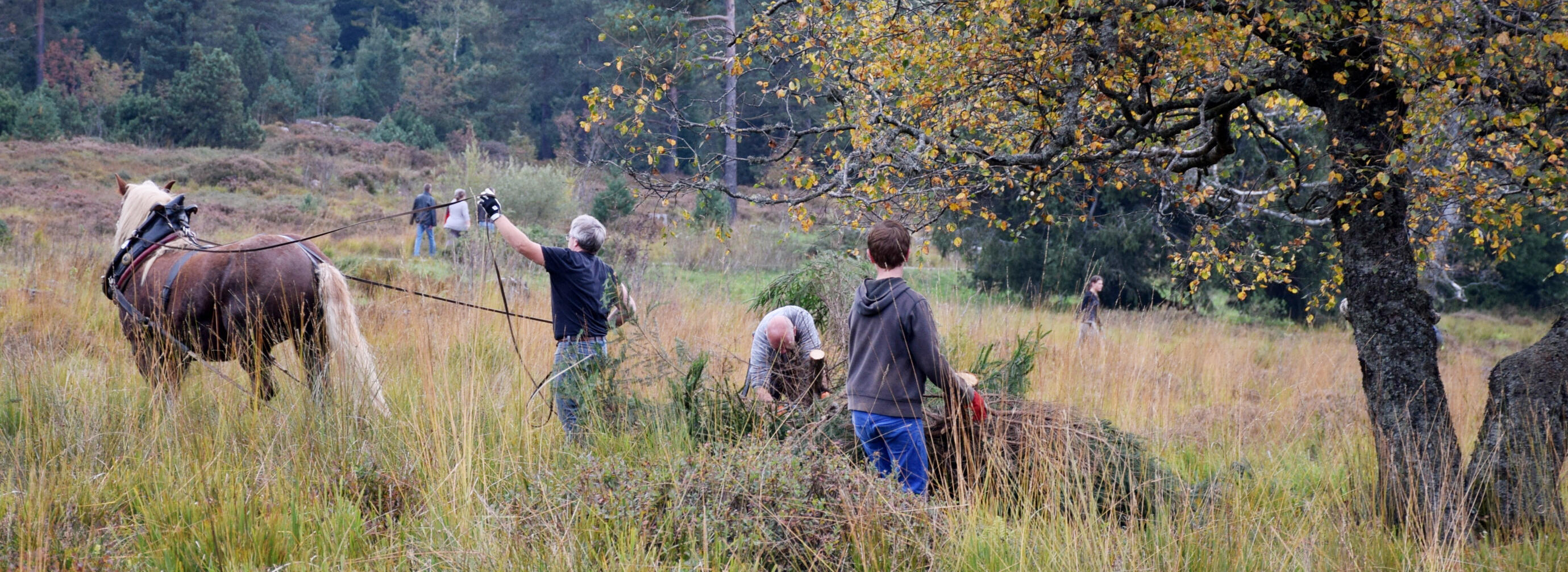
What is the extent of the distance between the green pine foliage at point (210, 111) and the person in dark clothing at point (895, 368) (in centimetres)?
3862

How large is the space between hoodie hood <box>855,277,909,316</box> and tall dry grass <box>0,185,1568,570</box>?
683 millimetres

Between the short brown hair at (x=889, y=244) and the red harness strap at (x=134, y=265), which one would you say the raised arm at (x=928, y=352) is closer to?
the short brown hair at (x=889, y=244)

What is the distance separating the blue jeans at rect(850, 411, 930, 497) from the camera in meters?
3.94

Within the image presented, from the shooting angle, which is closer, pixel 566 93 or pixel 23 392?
pixel 23 392

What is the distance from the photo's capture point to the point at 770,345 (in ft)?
15.8

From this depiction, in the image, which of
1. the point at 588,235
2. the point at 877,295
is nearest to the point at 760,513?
the point at 877,295

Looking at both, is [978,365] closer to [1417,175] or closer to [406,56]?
[1417,175]

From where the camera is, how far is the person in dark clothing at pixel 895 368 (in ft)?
12.6

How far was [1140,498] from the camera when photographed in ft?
13.8

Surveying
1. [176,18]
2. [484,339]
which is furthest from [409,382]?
[176,18]

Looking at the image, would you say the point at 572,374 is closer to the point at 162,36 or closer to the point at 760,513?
the point at 760,513

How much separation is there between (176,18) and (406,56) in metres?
9.84

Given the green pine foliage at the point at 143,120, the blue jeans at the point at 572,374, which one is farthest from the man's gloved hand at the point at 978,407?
the green pine foliage at the point at 143,120

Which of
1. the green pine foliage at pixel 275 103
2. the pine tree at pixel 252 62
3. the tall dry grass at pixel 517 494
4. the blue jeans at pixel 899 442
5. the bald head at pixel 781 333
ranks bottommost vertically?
the tall dry grass at pixel 517 494
